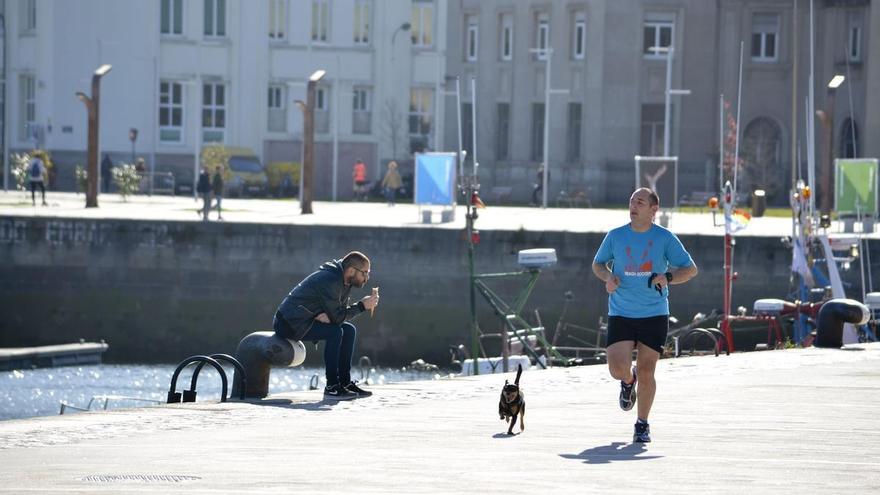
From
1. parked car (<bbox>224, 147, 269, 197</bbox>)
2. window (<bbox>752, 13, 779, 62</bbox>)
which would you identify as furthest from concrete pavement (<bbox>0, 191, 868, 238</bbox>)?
window (<bbox>752, 13, 779, 62</bbox>)

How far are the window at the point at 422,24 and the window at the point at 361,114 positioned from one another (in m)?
3.02

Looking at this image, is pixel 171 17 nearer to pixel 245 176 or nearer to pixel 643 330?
pixel 245 176

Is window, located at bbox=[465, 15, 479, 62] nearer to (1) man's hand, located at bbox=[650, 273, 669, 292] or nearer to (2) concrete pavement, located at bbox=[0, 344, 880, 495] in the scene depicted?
(2) concrete pavement, located at bbox=[0, 344, 880, 495]

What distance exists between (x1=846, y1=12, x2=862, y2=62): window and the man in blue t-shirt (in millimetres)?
52394

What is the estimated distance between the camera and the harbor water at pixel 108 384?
98.7 feet

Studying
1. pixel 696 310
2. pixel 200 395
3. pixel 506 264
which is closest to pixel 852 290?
pixel 696 310

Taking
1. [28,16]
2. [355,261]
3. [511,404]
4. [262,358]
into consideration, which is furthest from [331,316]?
[28,16]

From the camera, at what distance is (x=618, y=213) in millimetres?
50312

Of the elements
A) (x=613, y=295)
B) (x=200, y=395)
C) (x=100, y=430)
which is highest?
(x=613, y=295)

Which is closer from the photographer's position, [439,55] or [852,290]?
[852,290]

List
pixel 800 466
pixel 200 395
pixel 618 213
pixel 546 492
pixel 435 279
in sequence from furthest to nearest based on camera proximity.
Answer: pixel 618 213 < pixel 435 279 < pixel 200 395 < pixel 800 466 < pixel 546 492

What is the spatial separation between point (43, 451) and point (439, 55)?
5760 cm

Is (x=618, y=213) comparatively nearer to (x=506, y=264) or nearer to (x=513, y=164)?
(x=506, y=264)

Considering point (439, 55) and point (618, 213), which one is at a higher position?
point (439, 55)
